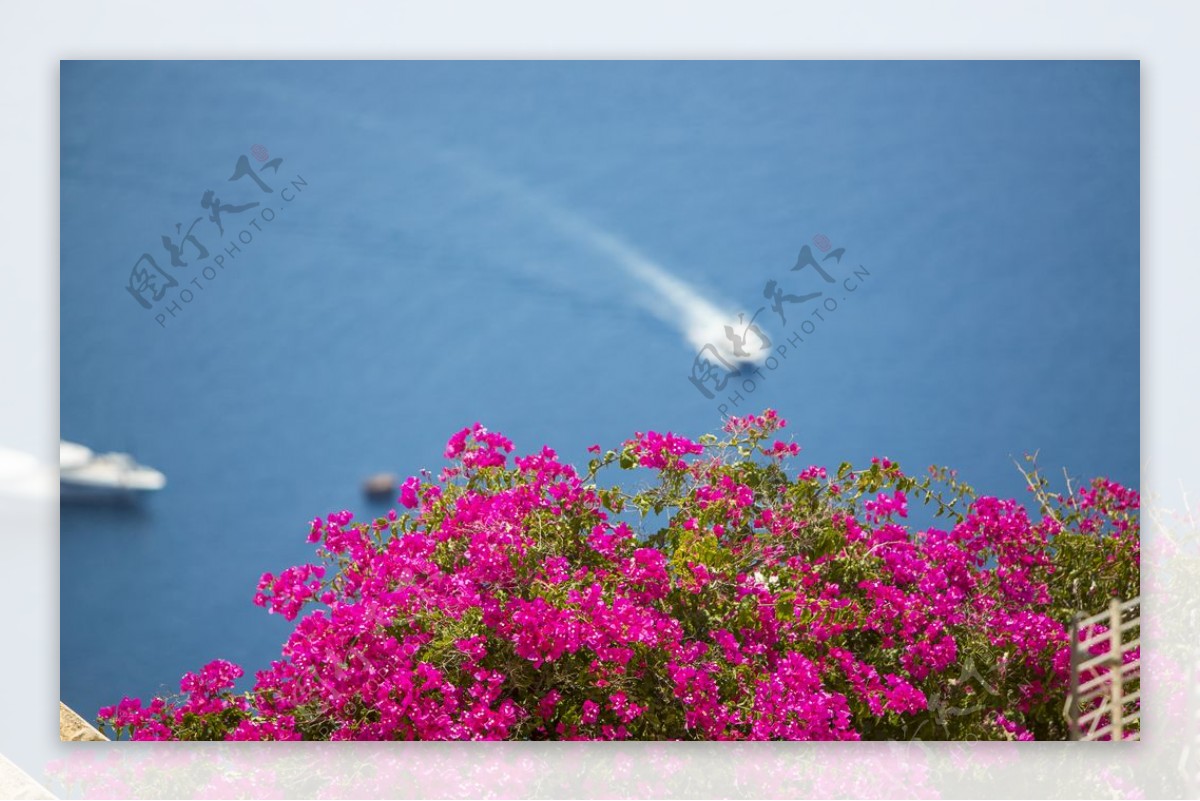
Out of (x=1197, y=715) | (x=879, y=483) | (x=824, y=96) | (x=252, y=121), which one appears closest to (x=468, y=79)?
(x=252, y=121)

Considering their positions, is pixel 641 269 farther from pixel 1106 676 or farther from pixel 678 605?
pixel 1106 676

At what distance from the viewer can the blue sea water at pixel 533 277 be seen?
293 centimetres

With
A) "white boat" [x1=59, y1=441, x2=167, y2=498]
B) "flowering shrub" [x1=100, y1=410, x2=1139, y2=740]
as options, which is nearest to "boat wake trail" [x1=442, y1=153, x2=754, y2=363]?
"flowering shrub" [x1=100, y1=410, x2=1139, y2=740]

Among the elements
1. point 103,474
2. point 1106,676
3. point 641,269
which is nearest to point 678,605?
point 641,269

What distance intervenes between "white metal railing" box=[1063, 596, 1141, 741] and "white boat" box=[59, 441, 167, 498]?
2333 mm

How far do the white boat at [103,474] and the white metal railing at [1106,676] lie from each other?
2333 mm

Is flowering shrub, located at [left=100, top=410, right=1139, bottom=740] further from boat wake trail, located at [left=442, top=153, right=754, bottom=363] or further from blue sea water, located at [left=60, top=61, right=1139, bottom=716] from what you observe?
boat wake trail, located at [left=442, top=153, right=754, bottom=363]

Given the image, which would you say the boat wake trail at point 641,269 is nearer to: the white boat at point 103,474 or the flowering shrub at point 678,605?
the flowering shrub at point 678,605

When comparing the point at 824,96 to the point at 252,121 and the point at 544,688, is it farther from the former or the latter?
the point at 544,688

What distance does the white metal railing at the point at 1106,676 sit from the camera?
294 centimetres

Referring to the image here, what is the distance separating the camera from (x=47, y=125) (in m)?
2.99

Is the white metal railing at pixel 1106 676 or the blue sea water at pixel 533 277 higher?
the blue sea water at pixel 533 277

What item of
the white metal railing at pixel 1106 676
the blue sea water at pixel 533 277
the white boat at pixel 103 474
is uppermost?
the blue sea water at pixel 533 277

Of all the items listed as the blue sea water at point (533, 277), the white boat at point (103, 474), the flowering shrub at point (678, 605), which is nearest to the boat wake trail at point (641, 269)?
the blue sea water at point (533, 277)
